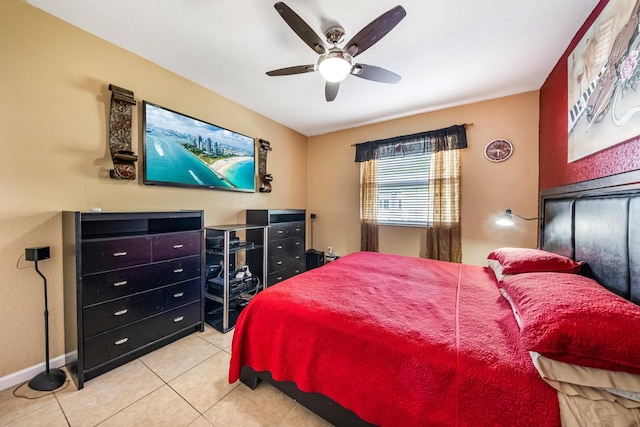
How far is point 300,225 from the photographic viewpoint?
356cm

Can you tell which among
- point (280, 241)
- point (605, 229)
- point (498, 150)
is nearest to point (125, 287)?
point (280, 241)

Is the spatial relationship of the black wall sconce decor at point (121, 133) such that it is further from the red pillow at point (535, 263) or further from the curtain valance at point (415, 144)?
the red pillow at point (535, 263)

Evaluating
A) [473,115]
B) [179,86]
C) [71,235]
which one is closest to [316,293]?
[71,235]

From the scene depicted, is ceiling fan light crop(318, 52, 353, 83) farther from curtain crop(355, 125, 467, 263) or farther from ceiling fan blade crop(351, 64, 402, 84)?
curtain crop(355, 125, 467, 263)

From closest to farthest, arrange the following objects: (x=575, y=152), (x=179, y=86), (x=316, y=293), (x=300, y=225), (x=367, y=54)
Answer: (x=316, y=293), (x=575, y=152), (x=367, y=54), (x=179, y=86), (x=300, y=225)

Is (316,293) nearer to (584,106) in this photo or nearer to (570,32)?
(584,106)

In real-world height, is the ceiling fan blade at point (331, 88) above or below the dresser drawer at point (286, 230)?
above

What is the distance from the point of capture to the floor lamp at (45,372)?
150 centimetres

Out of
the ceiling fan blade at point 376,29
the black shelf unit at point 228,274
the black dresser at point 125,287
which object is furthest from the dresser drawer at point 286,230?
the ceiling fan blade at point 376,29

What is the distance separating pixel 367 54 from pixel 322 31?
50 centimetres

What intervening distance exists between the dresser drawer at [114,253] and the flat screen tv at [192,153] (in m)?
0.69

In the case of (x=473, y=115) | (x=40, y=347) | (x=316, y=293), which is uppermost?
(x=473, y=115)

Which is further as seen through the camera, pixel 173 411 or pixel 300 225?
pixel 300 225

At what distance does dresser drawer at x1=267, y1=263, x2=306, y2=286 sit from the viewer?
301 cm
